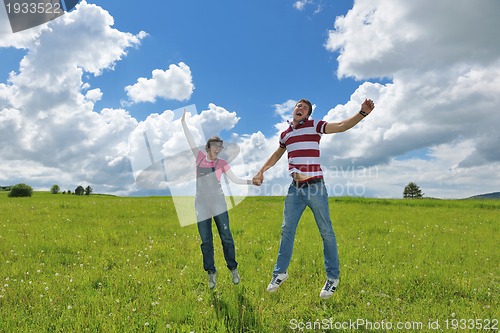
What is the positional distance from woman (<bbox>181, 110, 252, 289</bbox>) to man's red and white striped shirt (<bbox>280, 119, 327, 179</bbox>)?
1.39 m

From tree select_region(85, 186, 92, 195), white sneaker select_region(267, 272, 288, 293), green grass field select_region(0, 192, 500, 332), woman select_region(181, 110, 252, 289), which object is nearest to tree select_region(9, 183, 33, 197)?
tree select_region(85, 186, 92, 195)

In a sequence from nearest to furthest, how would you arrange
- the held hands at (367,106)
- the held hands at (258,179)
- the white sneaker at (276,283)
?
the held hands at (367,106)
the white sneaker at (276,283)
the held hands at (258,179)

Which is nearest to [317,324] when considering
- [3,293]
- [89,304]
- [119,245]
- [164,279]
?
[164,279]

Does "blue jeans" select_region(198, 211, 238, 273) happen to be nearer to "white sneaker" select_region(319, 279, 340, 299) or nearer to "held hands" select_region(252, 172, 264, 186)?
"held hands" select_region(252, 172, 264, 186)

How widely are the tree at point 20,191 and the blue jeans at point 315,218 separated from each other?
67122 millimetres

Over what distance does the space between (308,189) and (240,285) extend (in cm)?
224

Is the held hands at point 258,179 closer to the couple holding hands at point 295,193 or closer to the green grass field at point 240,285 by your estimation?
the couple holding hands at point 295,193

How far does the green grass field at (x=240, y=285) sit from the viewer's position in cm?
536

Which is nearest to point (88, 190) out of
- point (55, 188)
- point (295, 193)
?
point (55, 188)

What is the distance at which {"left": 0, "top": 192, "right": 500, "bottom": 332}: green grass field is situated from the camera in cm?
536

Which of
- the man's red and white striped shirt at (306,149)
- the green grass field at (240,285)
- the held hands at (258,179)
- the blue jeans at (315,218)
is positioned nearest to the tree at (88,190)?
the green grass field at (240,285)

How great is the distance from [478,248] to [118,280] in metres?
10.8

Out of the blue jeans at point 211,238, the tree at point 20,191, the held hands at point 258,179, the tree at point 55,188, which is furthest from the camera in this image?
the tree at point 55,188

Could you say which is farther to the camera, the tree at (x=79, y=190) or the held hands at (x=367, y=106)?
the tree at (x=79, y=190)
